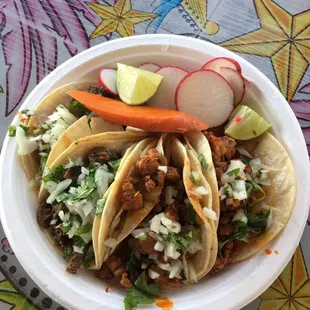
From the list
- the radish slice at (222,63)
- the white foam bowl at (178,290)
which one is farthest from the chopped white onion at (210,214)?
the radish slice at (222,63)

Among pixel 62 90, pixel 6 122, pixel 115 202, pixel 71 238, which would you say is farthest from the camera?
pixel 6 122

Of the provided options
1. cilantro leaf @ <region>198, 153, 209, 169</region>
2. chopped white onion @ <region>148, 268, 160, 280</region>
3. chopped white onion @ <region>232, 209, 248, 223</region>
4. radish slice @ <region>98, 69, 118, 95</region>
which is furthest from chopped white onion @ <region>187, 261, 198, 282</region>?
radish slice @ <region>98, 69, 118, 95</region>

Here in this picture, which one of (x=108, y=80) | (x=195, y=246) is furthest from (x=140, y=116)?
(x=195, y=246)

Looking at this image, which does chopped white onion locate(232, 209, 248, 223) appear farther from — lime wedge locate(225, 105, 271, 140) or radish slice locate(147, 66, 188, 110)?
radish slice locate(147, 66, 188, 110)

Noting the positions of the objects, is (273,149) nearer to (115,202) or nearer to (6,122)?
(115,202)

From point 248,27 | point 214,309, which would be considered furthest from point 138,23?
point 214,309

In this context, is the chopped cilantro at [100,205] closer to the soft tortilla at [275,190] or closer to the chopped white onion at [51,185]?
the chopped white onion at [51,185]
